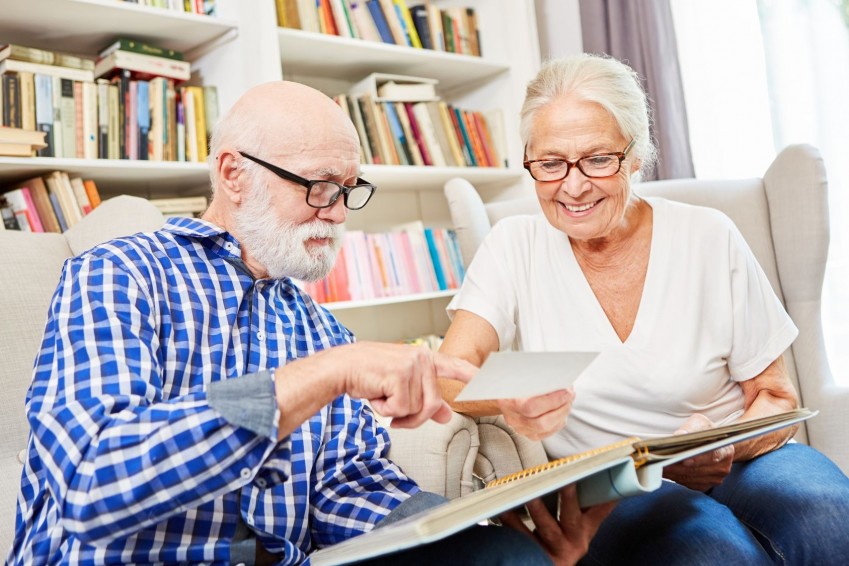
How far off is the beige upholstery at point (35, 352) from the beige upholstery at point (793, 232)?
29.0 inches

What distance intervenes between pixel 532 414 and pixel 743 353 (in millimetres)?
530

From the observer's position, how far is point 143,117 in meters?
2.16

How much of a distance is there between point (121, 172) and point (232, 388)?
1.56 meters

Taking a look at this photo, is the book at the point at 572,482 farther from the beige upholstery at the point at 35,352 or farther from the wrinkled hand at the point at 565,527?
the beige upholstery at the point at 35,352

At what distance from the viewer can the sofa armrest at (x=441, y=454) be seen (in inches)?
47.2

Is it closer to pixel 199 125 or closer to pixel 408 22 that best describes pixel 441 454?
pixel 199 125

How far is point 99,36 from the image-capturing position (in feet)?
7.19

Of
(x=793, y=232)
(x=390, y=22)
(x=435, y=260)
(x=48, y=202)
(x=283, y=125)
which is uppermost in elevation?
(x=390, y=22)

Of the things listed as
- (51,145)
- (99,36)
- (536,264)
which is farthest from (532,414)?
(99,36)

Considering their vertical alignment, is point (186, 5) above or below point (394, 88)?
above

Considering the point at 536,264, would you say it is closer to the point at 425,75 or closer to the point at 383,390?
the point at 383,390

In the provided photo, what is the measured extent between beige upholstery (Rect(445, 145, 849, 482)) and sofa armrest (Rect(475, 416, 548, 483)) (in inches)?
26.5

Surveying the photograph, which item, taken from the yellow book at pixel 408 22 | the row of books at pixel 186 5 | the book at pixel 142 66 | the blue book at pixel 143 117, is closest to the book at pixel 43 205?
the blue book at pixel 143 117

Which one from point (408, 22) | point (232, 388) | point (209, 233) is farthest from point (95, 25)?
point (232, 388)
